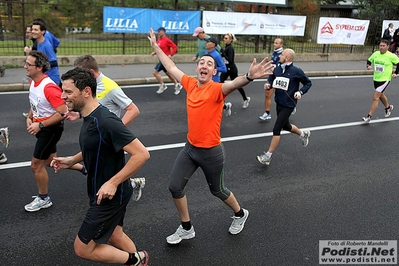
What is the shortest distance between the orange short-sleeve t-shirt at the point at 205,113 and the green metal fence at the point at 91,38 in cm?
1143

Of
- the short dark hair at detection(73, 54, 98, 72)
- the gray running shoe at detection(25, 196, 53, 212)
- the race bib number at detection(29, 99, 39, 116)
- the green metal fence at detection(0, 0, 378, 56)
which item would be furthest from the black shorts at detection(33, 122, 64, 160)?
the green metal fence at detection(0, 0, 378, 56)

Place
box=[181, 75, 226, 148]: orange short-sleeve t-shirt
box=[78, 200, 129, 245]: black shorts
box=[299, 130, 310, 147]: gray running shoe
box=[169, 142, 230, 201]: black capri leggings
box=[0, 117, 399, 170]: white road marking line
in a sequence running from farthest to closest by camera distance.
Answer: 1. box=[299, 130, 310, 147]: gray running shoe
2. box=[0, 117, 399, 170]: white road marking line
3. box=[169, 142, 230, 201]: black capri leggings
4. box=[181, 75, 226, 148]: orange short-sleeve t-shirt
5. box=[78, 200, 129, 245]: black shorts

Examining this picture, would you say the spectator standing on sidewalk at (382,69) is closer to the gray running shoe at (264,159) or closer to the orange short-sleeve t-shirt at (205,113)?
the gray running shoe at (264,159)

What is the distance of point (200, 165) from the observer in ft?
13.2

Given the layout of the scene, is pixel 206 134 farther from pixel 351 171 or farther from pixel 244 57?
pixel 244 57

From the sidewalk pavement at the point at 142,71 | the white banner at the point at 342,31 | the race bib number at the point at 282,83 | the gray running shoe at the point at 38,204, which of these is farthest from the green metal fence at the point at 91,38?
the gray running shoe at the point at 38,204

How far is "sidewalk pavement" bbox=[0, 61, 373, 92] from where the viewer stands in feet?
35.6

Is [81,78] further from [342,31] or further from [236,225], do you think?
[342,31]

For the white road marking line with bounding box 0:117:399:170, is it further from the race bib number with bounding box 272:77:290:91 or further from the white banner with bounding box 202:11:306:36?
the white banner with bounding box 202:11:306:36

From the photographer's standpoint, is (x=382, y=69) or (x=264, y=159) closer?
(x=264, y=159)

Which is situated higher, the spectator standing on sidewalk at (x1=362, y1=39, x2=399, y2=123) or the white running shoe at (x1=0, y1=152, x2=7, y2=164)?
the spectator standing on sidewalk at (x1=362, y1=39, x2=399, y2=123)

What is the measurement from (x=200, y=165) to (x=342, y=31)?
1723cm

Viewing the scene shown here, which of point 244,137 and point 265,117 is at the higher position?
point 265,117

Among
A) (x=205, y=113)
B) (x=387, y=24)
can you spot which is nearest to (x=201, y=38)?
(x=205, y=113)
